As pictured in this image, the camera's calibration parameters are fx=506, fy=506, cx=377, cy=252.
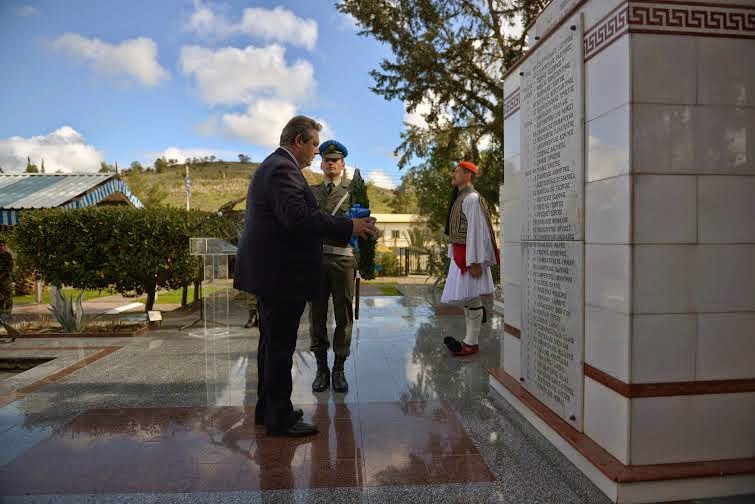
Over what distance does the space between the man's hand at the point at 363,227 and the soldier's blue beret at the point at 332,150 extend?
49.0 inches

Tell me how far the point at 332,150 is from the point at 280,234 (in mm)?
1533

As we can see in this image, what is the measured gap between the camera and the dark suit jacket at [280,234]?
3203mm

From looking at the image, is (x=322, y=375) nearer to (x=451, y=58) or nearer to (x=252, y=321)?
(x=252, y=321)

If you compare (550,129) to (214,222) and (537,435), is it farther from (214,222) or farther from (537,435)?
(214,222)

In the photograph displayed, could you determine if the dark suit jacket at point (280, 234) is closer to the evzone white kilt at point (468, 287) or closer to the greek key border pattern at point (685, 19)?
the greek key border pattern at point (685, 19)

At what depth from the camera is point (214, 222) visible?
11344mm

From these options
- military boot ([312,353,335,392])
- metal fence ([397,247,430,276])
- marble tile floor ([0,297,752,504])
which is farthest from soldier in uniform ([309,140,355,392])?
metal fence ([397,247,430,276])

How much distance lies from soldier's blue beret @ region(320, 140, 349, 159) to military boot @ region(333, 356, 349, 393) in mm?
1835

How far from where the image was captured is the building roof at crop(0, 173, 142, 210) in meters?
12.2

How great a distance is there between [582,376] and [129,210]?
8561 millimetres

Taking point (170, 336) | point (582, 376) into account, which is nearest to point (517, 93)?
point (582, 376)

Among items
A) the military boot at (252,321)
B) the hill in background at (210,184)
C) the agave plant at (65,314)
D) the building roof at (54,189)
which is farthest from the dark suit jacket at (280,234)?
the hill in background at (210,184)

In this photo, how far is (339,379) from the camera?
4551 millimetres

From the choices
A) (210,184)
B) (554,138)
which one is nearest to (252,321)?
(554,138)
